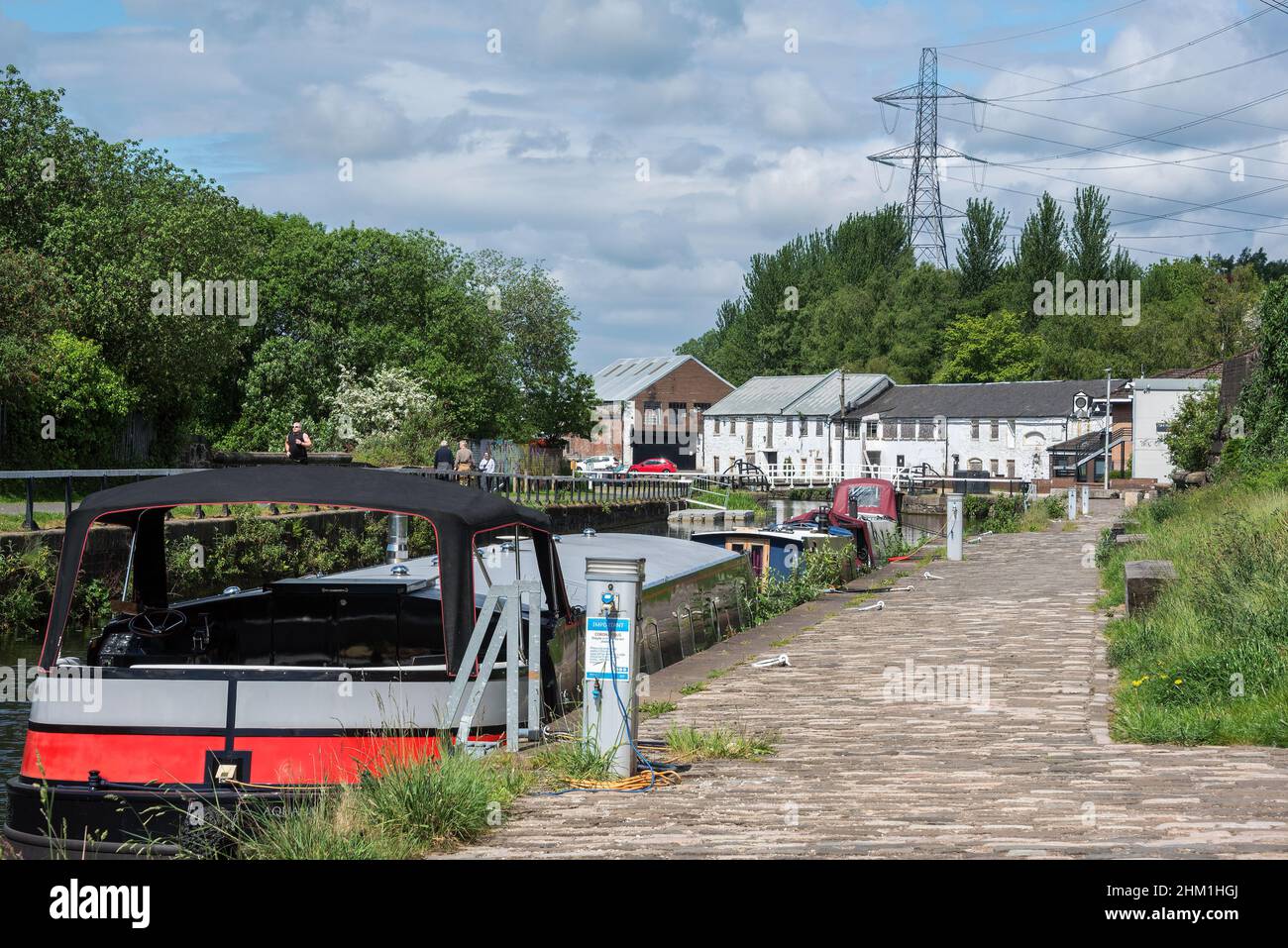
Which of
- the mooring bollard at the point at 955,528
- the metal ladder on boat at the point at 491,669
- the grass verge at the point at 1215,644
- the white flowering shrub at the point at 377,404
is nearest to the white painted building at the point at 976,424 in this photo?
the white flowering shrub at the point at 377,404

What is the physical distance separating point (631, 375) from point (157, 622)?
12004 centimetres

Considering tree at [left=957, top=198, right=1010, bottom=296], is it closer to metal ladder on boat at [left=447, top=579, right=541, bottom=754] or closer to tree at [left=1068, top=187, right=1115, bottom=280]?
tree at [left=1068, top=187, right=1115, bottom=280]

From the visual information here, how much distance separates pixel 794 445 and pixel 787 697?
→ 92.5m

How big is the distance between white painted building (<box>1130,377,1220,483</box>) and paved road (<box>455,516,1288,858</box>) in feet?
185

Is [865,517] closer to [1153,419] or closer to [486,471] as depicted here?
[486,471]

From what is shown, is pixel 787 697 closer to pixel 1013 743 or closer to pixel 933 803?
pixel 1013 743

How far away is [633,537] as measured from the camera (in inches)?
833

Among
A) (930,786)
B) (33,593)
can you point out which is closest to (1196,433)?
(33,593)

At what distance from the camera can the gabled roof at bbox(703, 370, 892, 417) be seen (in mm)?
101000

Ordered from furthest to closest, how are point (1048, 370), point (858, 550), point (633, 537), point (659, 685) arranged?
point (1048, 370)
point (858, 550)
point (633, 537)
point (659, 685)

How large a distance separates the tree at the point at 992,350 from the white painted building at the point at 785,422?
6865 mm

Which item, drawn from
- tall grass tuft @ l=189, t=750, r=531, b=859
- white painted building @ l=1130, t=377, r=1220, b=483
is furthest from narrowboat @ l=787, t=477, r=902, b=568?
white painted building @ l=1130, t=377, r=1220, b=483
